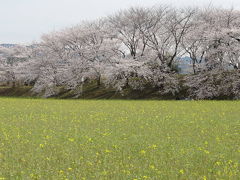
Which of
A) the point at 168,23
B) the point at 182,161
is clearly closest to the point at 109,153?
the point at 182,161

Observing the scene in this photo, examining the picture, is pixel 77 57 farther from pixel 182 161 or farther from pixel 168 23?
pixel 182 161

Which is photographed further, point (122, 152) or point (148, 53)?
point (148, 53)

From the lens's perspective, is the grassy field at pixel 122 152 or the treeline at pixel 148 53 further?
the treeline at pixel 148 53

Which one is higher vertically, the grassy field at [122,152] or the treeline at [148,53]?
the treeline at [148,53]

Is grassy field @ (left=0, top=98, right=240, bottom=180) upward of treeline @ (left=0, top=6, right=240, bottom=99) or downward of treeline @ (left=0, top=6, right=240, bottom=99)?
downward

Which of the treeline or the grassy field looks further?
the treeline

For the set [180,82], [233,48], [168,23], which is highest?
[168,23]

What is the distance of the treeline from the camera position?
141 ft

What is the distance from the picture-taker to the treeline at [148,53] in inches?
1689

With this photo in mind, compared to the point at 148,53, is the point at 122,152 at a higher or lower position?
lower

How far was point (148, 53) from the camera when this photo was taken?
177 ft

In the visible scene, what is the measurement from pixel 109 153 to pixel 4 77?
237 ft

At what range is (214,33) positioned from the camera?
42219 mm

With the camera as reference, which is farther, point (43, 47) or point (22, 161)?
point (43, 47)
